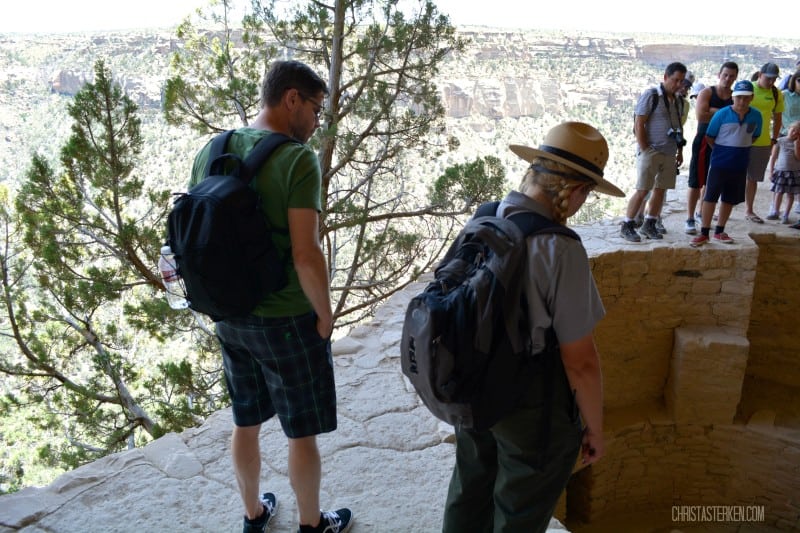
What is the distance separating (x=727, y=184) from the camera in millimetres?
4477

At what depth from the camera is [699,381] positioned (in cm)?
497

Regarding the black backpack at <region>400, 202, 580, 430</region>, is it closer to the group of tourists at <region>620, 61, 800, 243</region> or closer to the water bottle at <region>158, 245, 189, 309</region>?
the water bottle at <region>158, 245, 189, 309</region>

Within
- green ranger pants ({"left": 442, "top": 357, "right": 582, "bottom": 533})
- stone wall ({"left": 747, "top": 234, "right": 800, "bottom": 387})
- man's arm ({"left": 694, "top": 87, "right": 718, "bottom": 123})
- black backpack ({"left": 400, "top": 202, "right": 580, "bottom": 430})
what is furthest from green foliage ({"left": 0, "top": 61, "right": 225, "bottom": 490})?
stone wall ({"left": 747, "top": 234, "right": 800, "bottom": 387})

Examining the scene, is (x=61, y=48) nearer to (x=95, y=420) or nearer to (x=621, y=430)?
(x=95, y=420)

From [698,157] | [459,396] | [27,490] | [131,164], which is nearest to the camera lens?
[459,396]

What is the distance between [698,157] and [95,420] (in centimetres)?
560

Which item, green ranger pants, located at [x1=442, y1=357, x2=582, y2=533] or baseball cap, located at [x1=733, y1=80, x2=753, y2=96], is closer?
green ranger pants, located at [x1=442, y1=357, x2=582, y2=533]

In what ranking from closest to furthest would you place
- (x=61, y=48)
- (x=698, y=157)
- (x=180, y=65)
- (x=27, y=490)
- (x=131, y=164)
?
(x=27, y=490), (x=698, y=157), (x=131, y=164), (x=180, y=65), (x=61, y=48)

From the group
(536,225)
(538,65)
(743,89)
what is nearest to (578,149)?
(536,225)

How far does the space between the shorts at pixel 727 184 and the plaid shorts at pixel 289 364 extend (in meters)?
3.81

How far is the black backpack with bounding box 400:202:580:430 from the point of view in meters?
1.29

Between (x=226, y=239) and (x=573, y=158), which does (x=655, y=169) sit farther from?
(x=226, y=239)

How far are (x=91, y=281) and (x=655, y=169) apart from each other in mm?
4796

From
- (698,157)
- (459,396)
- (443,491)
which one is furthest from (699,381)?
(459,396)
